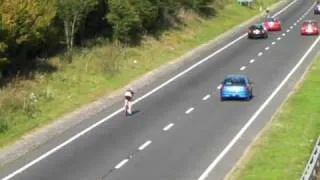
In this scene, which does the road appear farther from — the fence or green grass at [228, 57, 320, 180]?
the fence

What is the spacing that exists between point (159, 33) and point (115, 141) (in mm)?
33008

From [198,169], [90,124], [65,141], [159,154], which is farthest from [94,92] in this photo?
[198,169]

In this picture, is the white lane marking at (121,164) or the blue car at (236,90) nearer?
the white lane marking at (121,164)

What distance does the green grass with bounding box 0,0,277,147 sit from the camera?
3450 centimetres

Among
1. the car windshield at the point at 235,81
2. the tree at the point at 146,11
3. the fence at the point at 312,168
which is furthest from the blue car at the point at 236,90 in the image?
the tree at the point at 146,11

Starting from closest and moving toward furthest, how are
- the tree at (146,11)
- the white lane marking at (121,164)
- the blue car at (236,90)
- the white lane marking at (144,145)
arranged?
1. the white lane marking at (121,164)
2. the white lane marking at (144,145)
3. the blue car at (236,90)
4. the tree at (146,11)

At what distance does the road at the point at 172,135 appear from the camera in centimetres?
2564

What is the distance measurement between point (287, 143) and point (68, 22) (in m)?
22.9

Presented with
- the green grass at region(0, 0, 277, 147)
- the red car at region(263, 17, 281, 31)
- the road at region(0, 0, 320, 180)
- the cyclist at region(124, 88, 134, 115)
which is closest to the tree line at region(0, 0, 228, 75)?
the green grass at region(0, 0, 277, 147)

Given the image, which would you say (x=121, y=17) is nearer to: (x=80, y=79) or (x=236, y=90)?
(x=80, y=79)

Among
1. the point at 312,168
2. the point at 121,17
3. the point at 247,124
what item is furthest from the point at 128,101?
the point at 121,17

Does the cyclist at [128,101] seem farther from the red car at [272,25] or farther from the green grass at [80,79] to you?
the red car at [272,25]

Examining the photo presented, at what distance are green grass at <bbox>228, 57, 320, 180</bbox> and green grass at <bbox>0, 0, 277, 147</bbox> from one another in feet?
32.9

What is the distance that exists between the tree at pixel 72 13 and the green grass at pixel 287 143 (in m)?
15.2
